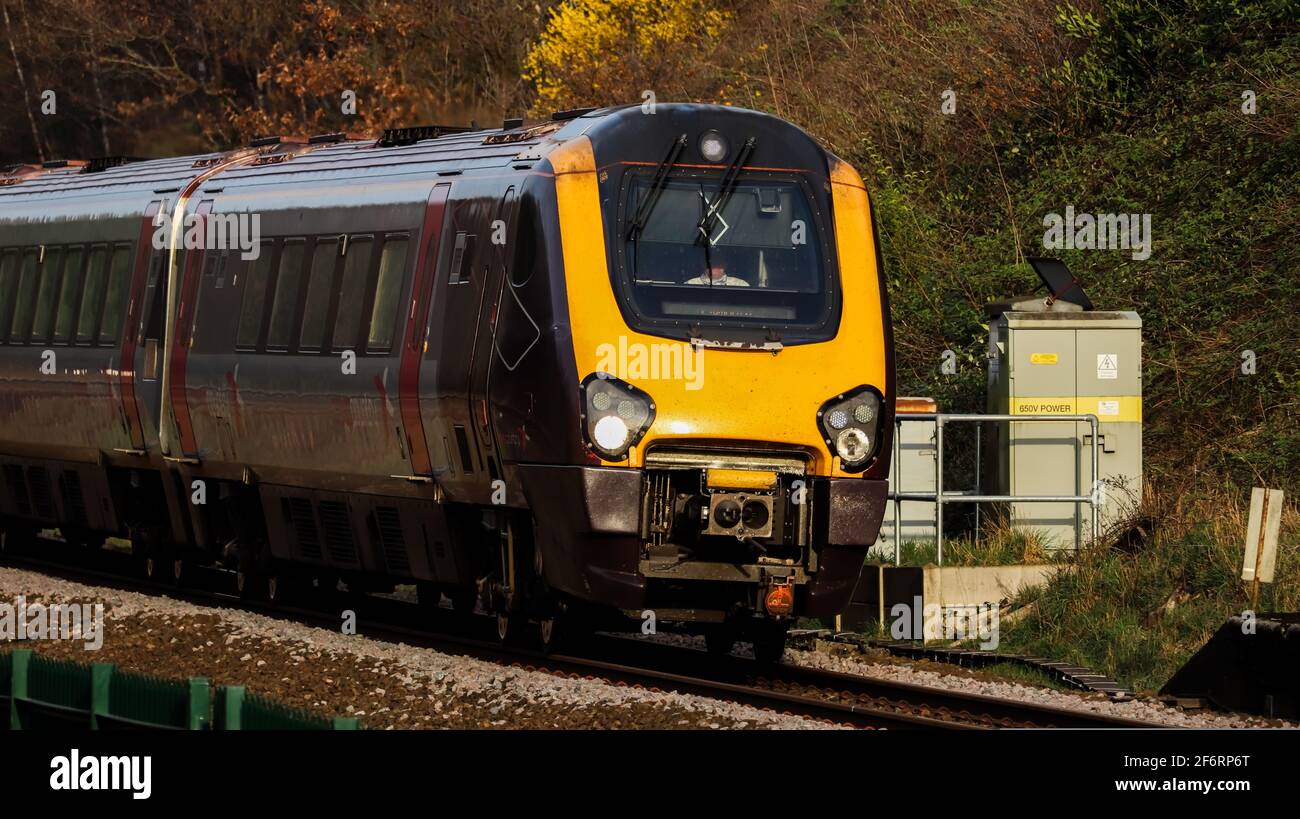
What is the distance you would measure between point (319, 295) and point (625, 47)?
18419 millimetres

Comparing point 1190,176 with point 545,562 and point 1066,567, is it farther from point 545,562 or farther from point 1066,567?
point 545,562

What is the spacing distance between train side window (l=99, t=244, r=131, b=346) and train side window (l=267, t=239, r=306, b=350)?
8.72 feet

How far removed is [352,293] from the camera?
15.0 m

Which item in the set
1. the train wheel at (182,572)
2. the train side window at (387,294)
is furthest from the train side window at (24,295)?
the train side window at (387,294)

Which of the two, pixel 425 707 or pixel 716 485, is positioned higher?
pixel 716 485

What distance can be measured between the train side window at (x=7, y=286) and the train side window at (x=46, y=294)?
62 centimetres

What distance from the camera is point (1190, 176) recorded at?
22.1 metres

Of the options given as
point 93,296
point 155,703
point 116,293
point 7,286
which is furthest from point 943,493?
point 7,286

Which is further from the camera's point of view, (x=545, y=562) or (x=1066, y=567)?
(x=1066, y=567)

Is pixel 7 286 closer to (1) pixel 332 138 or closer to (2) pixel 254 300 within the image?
(1) pixel 332 138

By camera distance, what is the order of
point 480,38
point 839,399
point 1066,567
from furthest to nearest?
point 480,38, point 1066,567, point 839,399

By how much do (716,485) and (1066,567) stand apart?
492 cm

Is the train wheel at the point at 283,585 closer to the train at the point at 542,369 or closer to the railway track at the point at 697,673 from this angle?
the train at the point at 542,369
